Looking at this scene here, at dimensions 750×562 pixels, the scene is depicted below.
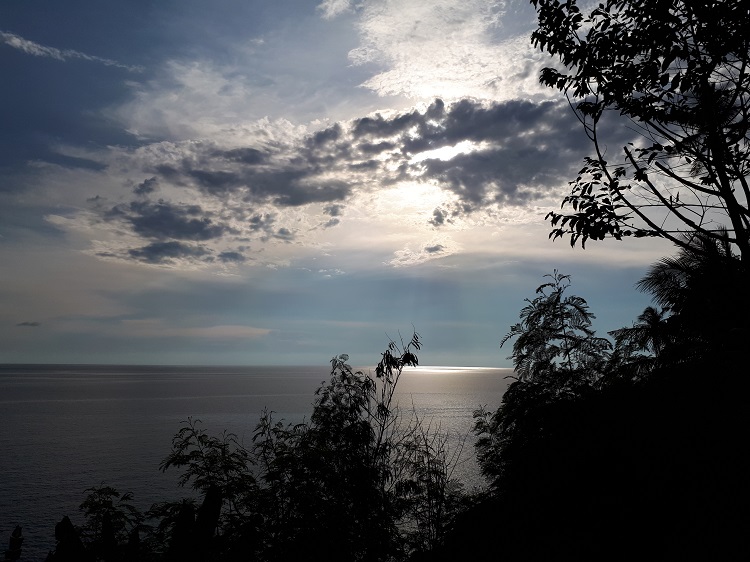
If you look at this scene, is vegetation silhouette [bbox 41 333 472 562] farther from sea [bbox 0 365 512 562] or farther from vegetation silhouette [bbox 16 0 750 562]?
sea [bbox 0 365 512 562]

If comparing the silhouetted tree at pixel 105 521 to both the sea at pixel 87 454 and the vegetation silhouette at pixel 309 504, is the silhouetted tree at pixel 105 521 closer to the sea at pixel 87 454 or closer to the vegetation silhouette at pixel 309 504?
the vegetation silhouette at pixel 309 504

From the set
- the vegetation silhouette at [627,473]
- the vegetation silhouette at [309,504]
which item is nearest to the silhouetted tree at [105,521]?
the vegetation silhouette at [309,504]

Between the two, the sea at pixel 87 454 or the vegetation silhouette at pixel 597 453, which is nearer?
the vegetation silhouette at pixel 597 453

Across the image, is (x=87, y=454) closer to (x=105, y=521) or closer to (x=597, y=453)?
(x=105, y=521)

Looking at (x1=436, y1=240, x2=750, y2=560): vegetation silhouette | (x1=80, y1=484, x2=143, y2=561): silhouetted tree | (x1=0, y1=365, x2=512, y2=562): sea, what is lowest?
(x1=0, y1=365, x2=512, y2=562): sea

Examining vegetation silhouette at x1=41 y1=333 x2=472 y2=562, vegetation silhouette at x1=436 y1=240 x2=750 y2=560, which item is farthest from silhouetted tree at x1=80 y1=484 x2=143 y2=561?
vegetation silhouette at x1=436 y1=240 x2=750 y2=560

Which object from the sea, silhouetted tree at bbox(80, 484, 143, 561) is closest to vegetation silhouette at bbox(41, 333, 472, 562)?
silhouetted tree at bbox(80, 484, 143, 561)

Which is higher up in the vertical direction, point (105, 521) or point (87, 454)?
point (105, 521)

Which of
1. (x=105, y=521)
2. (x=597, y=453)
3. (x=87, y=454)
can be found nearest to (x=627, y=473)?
(x=597, y=453)

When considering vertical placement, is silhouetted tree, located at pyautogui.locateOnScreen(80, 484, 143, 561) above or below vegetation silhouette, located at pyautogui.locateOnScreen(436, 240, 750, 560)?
below

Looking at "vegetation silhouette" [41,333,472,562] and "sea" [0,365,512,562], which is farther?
"sea" [0,365,512,562]

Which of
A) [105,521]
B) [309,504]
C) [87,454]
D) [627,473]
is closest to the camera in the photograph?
[627,473]

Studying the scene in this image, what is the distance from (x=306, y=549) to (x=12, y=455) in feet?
220

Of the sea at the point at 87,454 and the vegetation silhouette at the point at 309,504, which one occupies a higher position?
the vegetation silhouette at the point at 309,504
